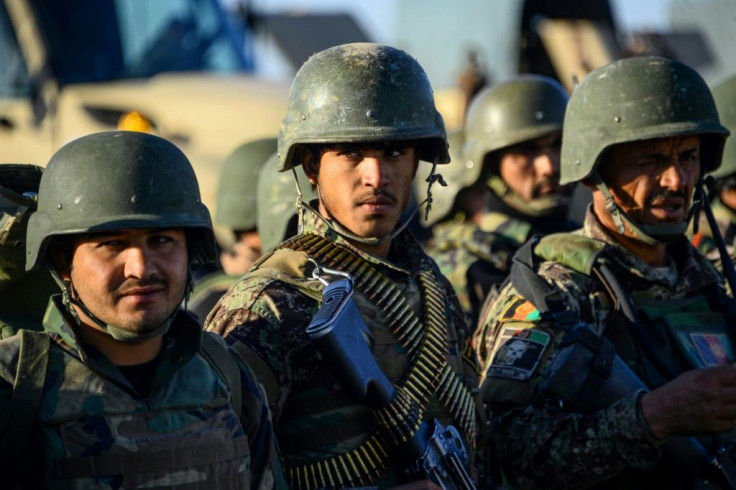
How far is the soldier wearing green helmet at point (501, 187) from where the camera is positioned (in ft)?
26.6

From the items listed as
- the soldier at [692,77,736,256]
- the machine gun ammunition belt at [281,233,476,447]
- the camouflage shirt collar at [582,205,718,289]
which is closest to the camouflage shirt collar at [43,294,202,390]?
the machine gun ammunition belt at [281,233,476,447]

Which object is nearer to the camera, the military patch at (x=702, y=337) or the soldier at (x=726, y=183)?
the military patch at (x=702, y=337)

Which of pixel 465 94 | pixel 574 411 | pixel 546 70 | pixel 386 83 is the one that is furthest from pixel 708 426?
pixel 546 70

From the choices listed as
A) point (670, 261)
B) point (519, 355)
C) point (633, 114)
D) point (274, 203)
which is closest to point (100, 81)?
point (274, 203)

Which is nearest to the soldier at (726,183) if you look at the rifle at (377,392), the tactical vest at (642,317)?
the tactical vest at (642,317)

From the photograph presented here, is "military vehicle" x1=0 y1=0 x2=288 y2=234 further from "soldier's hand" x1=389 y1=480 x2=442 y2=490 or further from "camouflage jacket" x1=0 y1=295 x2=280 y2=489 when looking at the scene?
"camouflage jacket" x1=0 y1=295 x2=280 y2=489

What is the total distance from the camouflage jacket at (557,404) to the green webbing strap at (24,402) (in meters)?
2.14

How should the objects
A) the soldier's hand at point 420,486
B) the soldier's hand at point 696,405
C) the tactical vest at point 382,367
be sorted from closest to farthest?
1. the soldier's hand at point 420,486
2. the tactical vest at point 382,367
3. the soldier's hand at point 696,405

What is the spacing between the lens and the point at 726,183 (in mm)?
9086

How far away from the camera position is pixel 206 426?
3.99 metres

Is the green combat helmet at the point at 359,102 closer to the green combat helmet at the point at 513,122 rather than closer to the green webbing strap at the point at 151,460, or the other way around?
the green webbing strap at the point at 151,460

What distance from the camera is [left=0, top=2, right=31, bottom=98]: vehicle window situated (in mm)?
14742

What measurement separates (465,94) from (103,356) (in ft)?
36.0

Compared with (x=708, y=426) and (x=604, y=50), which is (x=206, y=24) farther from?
(x=708, y=426)
